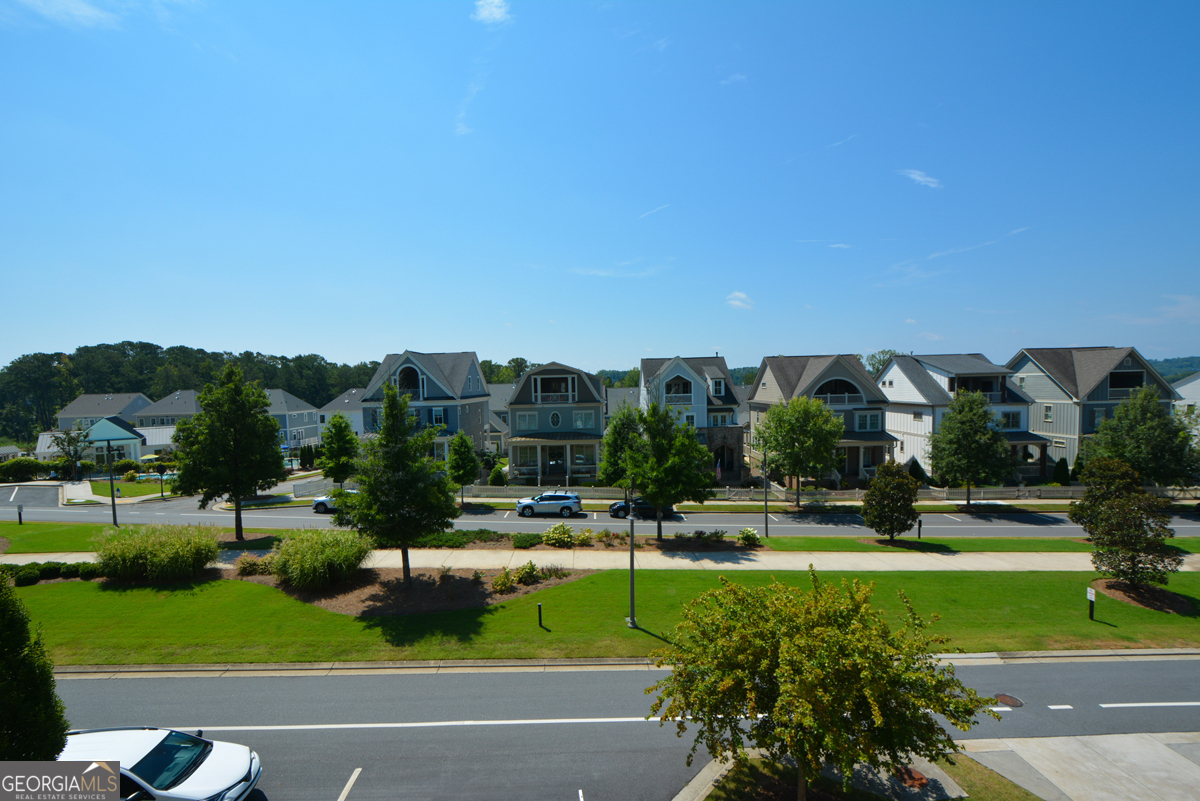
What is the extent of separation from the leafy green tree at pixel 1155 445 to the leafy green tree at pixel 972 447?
7.24 meters

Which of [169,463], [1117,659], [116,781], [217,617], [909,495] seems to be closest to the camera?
[116,781]

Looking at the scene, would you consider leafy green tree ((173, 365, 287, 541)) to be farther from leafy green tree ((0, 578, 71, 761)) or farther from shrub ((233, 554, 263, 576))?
leafy green tree ((0, 578, 71, 761))

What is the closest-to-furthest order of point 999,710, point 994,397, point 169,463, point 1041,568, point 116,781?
point 116,781, point 999,710, point 1041,568, point 994,397, point 169,463

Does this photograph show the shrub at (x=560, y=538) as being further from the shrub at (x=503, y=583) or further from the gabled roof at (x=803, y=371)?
the gabled roof at (x=803, y=371)

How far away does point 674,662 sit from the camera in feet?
28.1

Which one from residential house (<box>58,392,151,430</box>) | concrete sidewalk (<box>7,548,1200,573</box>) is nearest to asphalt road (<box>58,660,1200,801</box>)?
concrete sidewalk (<box>7,548,1200,573</box>)

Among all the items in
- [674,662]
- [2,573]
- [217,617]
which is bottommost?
[217,617]

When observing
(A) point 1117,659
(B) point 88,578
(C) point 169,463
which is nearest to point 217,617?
(B) point 88,578

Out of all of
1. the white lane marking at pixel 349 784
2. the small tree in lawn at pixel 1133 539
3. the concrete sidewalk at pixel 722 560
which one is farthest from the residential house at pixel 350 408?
the small tree in lawn at pixel 1133 539

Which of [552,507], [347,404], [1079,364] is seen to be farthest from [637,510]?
[347,404]

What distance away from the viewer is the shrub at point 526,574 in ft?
62.0

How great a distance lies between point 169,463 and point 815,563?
198 feet

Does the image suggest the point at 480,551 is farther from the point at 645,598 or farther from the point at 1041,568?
the point at 1041,568

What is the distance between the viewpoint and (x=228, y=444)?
24.2 metres
